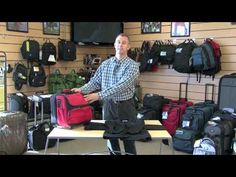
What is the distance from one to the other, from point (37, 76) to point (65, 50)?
2.28 ft

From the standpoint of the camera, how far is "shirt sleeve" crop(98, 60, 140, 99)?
2490 mm

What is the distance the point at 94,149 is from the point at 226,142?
173cm

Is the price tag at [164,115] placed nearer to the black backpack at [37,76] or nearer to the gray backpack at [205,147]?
the gray backpack at [205,147]

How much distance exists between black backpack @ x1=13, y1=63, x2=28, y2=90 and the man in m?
2.07

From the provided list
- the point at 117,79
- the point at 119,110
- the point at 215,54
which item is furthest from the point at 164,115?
the point at 117,79

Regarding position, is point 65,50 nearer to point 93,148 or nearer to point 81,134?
point 93,148

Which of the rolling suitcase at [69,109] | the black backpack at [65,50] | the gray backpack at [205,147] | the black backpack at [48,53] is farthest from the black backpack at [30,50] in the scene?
the gray backpack at [205,147]

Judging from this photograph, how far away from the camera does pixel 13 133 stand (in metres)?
1.77

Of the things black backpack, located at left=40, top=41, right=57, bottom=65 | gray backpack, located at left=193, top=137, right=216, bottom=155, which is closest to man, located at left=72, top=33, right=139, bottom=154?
gray backpack, located at left=193, top=137, right=216, bottom=155

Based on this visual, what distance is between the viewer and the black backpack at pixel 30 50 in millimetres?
4559
